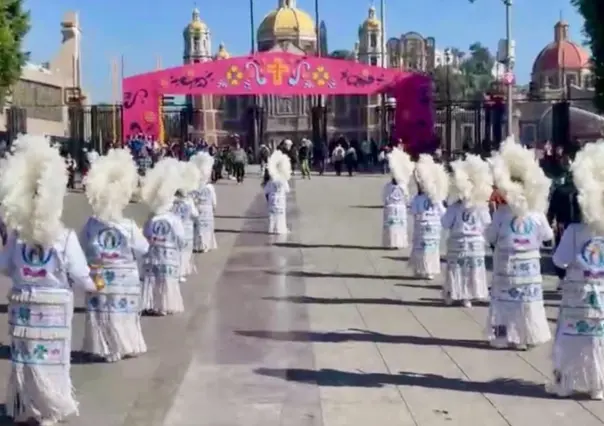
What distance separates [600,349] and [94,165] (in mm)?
4773

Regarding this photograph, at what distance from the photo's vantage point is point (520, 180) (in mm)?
11156

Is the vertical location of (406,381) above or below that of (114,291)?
below

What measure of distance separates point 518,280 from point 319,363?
2.04 m

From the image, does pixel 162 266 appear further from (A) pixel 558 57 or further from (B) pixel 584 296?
(A) pixel 558 57

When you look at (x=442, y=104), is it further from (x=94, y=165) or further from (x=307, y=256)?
(x=94, y=165)

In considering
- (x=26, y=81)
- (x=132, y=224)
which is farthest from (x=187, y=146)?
(x=132, y=224)

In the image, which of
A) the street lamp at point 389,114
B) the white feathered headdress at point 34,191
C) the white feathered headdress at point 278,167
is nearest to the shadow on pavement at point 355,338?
the white feathered headdress at point 34,191

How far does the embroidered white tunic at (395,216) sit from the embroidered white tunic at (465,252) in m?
6.46

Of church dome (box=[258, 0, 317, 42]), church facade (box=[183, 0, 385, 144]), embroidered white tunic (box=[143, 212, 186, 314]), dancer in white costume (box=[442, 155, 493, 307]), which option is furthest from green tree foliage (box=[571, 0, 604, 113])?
church dome (box=[258, 0, 317, 42])

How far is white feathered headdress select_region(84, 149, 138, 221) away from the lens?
10688 mm

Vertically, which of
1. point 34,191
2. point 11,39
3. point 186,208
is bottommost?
point 186,208

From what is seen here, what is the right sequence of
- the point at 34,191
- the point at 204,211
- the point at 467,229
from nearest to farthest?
the point at 34,191 < the point at 467,229 < the point at 204,211

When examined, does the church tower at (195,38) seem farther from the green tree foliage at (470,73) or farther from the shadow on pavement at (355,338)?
the shadow on pavement at (355,338)

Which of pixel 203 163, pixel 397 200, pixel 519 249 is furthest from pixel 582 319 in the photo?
pixel 203 163
